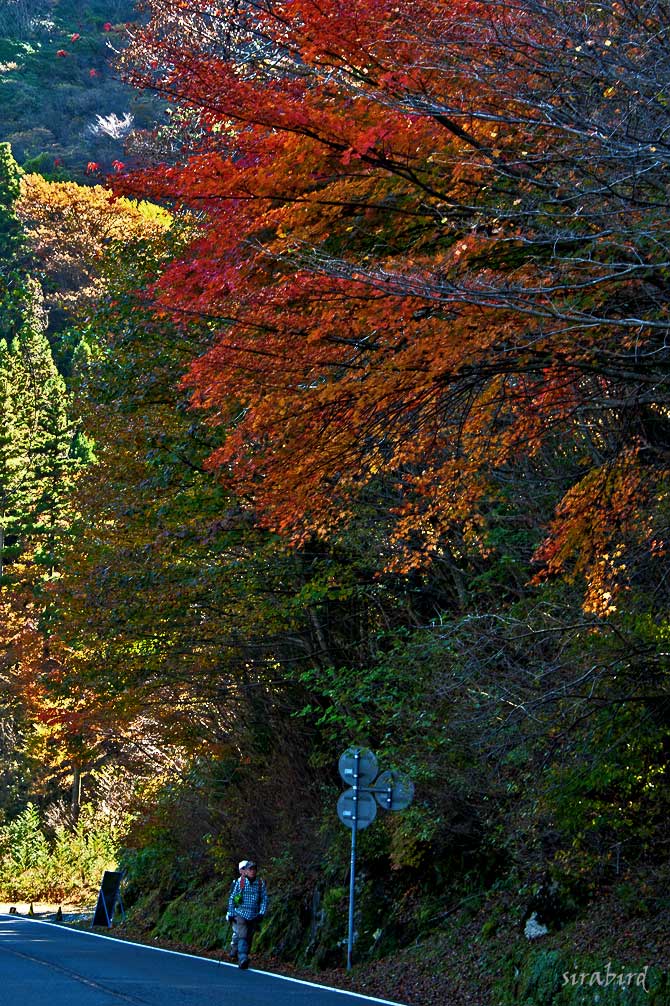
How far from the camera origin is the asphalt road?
40.9 feet

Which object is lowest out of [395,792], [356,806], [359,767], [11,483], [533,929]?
[533,929]

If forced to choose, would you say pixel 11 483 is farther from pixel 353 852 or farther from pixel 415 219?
pixel 415 219

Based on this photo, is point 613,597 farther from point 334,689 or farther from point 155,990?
point 334,689

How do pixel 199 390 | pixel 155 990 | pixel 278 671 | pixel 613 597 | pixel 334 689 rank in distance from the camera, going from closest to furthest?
pixel 199 390 → pixel 613 597 → pixel 155 990 → pixel 334 689 → pixel 278 671

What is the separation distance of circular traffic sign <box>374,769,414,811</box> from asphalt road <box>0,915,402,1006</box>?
2.40 m

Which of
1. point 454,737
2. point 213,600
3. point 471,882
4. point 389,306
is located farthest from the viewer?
point 213,600

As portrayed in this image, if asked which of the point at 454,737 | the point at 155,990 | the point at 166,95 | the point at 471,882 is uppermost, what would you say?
the point at 166,95

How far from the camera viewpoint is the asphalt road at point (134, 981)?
12453 millimetres

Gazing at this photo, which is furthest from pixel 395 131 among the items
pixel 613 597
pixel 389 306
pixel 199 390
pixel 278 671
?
pixel 278 671

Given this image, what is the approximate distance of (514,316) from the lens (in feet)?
29.9

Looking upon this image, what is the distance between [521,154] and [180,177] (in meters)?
2.38

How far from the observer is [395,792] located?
17.2m

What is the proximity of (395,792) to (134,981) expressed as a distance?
432 centimetres

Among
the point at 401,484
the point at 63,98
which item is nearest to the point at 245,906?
the point at 401,484
